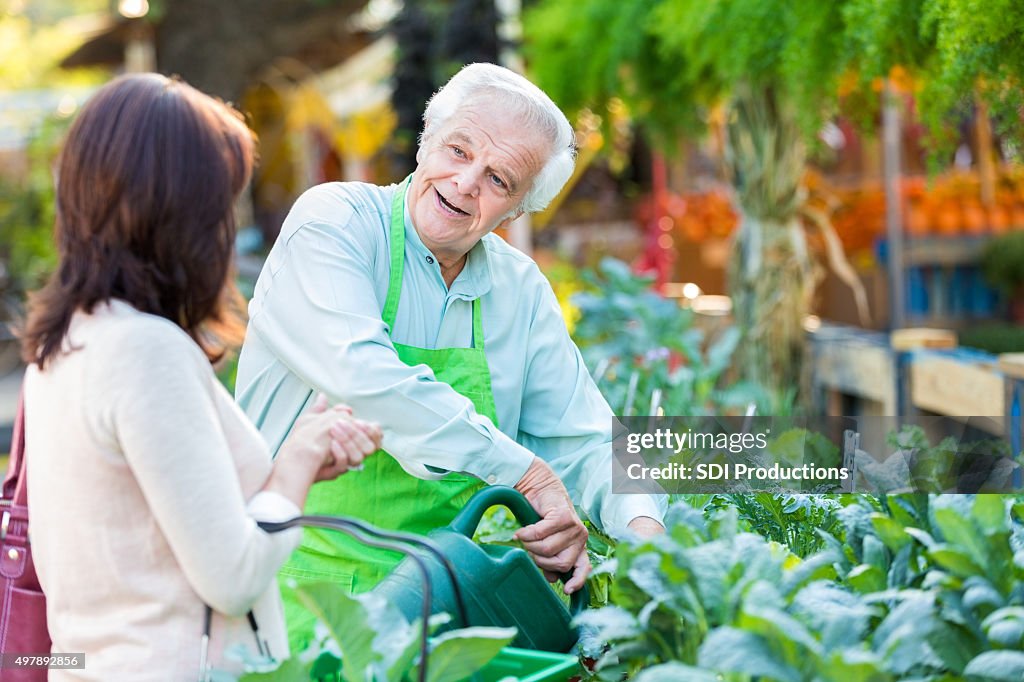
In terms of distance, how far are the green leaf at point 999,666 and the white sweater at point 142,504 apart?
0.80 meters

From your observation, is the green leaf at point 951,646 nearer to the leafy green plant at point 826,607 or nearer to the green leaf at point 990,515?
the leafy green plant at point 826,607

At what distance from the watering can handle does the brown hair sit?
53 centimetres

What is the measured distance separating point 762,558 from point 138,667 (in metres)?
0.76

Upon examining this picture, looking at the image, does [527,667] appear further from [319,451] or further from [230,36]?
[230,36]

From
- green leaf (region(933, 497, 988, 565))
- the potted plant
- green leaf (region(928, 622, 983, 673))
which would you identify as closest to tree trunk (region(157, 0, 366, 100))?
the potted plant

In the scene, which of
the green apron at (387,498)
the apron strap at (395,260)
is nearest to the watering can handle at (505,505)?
the green apron at (387,498)

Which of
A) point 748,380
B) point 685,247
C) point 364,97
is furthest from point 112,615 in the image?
point 364,97

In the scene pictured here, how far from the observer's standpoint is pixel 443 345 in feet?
7.91

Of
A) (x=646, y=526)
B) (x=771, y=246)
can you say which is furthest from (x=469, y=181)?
(x=771, y=246)

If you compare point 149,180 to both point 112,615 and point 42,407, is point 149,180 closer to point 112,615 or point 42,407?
point 42,407

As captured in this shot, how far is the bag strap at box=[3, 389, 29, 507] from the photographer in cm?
168

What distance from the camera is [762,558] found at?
4.95 feet

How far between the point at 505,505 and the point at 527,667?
1.38ft

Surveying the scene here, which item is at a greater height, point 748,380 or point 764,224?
point 764,224
